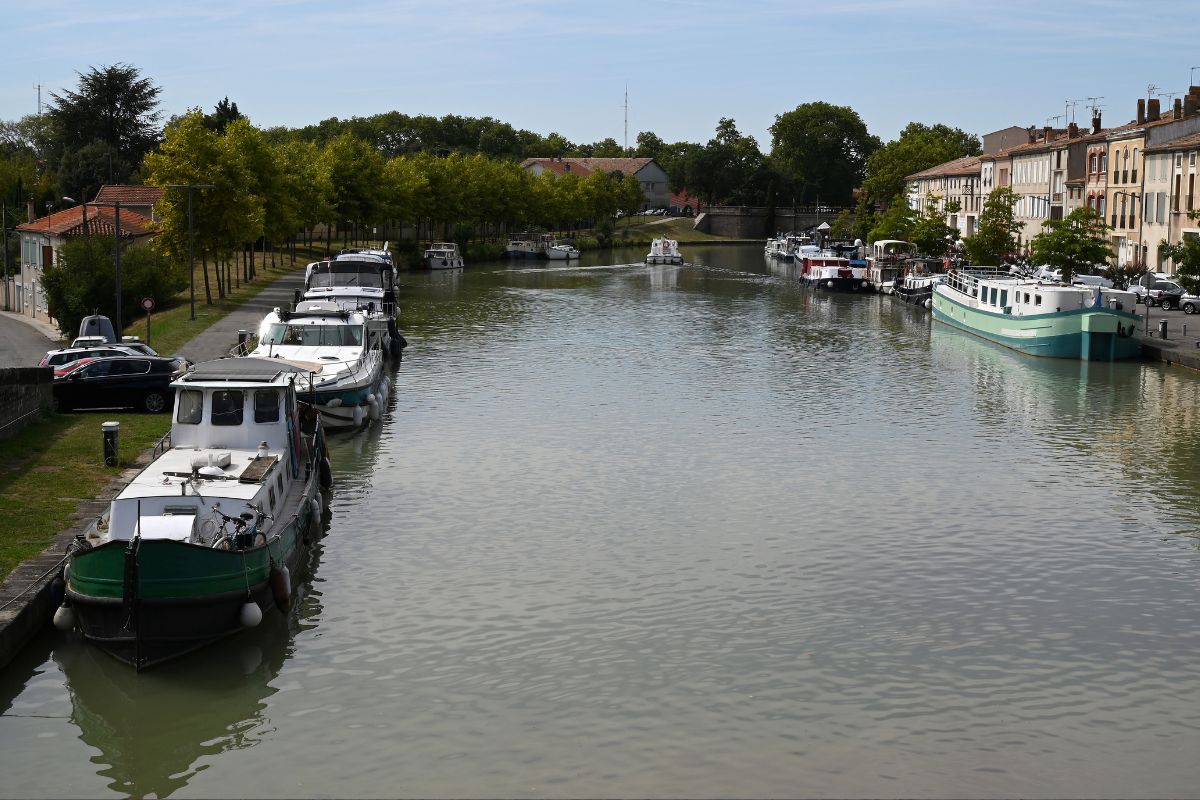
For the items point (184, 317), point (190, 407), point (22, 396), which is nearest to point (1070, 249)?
point (184, 317)

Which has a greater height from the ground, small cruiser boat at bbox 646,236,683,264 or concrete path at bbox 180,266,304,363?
small cruiser boat at bbox 646,236,683,264

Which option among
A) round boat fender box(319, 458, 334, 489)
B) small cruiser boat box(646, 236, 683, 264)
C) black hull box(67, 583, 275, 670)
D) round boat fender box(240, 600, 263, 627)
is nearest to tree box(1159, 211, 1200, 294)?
round boat fender box(319, 458, 334, 489)

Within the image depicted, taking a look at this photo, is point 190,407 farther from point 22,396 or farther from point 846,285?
point 846,285

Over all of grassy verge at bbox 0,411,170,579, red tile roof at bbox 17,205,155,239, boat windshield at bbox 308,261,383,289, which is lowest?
grassy verge at bbox 0,411,170,579

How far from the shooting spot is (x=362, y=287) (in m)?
65.6

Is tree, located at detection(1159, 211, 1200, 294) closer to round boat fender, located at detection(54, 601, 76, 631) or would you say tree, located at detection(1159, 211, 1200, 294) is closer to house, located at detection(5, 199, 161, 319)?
house, located at detection(5, 199, 161, 319)

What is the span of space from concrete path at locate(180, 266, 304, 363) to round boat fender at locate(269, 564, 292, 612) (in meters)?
24.9

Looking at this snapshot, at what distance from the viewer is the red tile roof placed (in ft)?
251

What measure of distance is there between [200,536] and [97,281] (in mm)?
44408

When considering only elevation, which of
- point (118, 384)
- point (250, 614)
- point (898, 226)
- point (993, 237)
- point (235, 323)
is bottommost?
point (250, 614)

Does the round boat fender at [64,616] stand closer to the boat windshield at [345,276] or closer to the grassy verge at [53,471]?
the grassy verge at [53,471]

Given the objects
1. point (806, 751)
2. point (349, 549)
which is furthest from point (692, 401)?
point (806, 751)

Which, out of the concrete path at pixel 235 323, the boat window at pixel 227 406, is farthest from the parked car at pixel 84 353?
the boat window at pixel 227 406

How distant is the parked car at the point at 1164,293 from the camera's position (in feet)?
237
